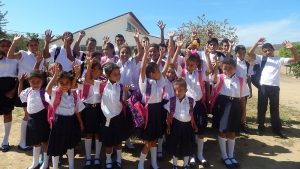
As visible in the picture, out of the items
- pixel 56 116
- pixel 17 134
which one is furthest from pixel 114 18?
pixel 56 116

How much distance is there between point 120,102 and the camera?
4871mm

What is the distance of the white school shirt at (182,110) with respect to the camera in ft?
15.7

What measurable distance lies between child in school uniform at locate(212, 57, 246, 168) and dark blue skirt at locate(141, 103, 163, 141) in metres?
1.18

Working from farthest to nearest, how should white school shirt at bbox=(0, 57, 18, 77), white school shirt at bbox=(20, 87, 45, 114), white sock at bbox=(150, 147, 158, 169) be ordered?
white school shirt at bbox=(0, 57, 18, 77), white sock at bbox=(150, 147, 158, 169), white school shirt at bbox=(20, 87, 45, 114)

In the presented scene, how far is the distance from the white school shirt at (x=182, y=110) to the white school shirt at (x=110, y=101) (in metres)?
0.76

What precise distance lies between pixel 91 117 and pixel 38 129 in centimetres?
79

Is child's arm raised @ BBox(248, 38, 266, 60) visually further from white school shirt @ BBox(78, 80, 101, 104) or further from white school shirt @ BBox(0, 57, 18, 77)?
white school shirt @ BBox(0, 57, 18, 77)

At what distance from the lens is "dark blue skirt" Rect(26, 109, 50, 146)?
15.6 ft

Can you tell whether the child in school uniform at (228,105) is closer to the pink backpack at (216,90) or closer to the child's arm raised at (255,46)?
the pink backpack at (216,90)

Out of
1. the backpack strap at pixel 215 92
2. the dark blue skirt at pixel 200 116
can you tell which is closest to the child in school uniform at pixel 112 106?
the dark blue skirt at pixel 200 116

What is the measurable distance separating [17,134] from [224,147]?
4233mm

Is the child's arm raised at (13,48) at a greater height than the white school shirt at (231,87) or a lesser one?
greater

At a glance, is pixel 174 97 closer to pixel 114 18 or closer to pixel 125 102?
pixel 125 102

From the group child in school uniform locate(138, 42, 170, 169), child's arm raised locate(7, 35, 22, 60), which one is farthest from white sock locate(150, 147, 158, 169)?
child's arm raised locate(7, 35, 22, 60)
